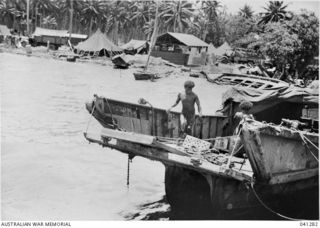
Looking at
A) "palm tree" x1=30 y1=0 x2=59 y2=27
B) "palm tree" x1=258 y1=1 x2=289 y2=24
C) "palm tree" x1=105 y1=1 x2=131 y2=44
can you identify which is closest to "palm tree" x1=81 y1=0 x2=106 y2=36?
"palm tree" x1=105 y1=1 x2=131 y2=44

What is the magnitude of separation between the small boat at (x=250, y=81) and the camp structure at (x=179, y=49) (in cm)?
2605

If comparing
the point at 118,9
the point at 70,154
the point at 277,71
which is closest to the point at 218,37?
the point at 118,9

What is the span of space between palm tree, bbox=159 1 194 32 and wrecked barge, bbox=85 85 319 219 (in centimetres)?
3653

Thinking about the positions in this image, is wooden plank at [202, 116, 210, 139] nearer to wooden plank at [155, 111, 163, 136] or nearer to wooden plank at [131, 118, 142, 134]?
wooden plank at [155, 111, 163, 136]

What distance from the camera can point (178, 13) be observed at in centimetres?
4466

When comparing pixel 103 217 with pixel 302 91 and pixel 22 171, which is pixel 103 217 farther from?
pixel 302 91

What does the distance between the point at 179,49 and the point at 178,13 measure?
7.15m

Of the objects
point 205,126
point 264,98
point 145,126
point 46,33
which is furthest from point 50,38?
point 264,98

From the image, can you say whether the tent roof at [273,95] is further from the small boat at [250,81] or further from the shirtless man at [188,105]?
the shirtless man at [188,105]

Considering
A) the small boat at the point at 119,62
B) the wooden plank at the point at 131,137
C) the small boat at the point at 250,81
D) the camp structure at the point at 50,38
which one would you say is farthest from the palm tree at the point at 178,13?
the wooden plank at the point at 131,137

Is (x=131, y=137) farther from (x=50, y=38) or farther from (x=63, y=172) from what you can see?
(x=50, y=38)

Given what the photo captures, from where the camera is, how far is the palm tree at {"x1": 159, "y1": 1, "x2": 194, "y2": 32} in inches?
1748

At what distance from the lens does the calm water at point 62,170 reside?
7676 mm

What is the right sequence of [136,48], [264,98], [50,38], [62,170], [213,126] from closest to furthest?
1. [264,98]
2. [213,126]
3. [62,170]
4. [136,48]
5. [50,38]
